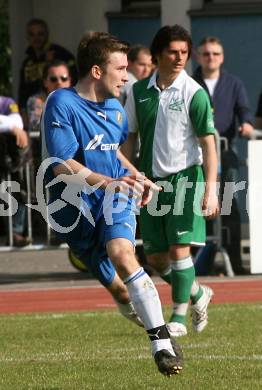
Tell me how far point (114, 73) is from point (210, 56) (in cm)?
603

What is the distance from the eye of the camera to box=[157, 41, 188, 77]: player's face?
33.9 ft

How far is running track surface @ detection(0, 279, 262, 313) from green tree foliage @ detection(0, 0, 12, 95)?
1109cm

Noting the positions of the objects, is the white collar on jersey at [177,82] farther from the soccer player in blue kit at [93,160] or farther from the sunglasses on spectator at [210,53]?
the sunglasses on spectator at [210,53]

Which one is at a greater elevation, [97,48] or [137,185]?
[97,48]

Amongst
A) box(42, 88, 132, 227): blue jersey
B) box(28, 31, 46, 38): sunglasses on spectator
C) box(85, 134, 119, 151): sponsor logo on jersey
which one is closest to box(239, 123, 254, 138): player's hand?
box(28, 31, 46, 38): sunglasses on spectator

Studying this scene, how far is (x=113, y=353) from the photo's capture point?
9203 millimetres

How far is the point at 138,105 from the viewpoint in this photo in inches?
416

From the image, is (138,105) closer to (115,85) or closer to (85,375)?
(115,85)

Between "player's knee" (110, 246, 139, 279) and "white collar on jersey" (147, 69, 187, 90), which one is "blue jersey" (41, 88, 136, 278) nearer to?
"player's knee" (110, 246, 139, 279)

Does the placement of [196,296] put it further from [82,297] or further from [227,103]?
[227,103]

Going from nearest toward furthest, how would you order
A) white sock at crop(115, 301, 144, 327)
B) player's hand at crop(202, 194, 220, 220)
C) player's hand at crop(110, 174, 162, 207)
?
1. player's hand at crop(110, 174, 162, 207)
2. white sock at crop(115, 301, 144, 327)
3. player's hand at crop(202, 194, 220, 220)

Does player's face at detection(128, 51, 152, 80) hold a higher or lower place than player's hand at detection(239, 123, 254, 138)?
higher

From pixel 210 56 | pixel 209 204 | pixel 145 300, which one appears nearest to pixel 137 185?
pixel 145 300

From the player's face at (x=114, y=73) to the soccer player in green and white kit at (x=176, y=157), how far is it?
1.84m
